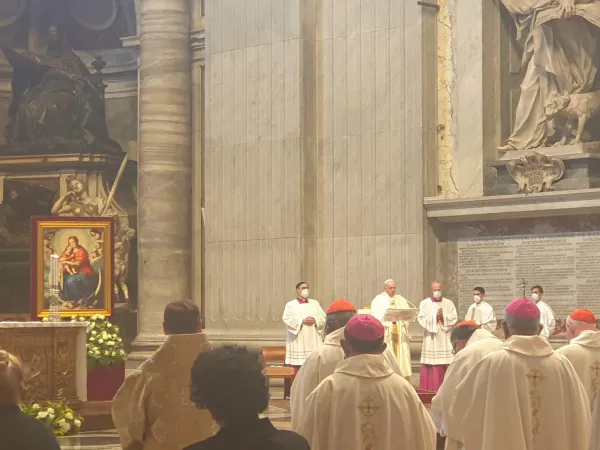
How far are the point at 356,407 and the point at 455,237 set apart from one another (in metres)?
10.6

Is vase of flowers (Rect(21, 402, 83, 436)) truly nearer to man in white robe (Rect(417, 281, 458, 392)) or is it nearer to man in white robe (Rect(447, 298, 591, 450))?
man in white robe (Rect(447, 298, 591, 450))

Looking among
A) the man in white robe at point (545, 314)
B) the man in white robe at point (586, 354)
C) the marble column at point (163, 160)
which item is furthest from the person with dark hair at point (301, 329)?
the man in white robe at point (586, 354)

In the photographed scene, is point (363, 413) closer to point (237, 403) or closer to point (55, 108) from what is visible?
point (237, 403)

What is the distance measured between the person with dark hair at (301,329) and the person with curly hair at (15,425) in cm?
1166

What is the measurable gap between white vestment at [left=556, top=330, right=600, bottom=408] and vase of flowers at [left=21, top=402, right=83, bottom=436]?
428 cm

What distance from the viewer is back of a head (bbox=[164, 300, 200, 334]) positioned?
220 inches

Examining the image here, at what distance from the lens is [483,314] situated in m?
15.4

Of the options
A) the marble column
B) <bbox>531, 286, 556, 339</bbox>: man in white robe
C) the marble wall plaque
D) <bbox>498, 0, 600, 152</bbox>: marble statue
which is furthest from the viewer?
the marble column

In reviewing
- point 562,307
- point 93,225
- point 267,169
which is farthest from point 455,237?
point 93,225

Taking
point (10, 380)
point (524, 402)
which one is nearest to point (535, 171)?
point (524, 402)

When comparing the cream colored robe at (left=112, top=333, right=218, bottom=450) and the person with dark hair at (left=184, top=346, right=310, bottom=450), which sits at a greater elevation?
the person with dark hair at (left=184, top=346, right=310, bottom=450)

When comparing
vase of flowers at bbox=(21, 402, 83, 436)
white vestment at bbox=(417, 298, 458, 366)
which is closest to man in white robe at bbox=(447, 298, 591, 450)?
vase of flowers at bbox=(21, 402, 83, 436)

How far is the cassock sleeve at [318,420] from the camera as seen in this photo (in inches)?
229

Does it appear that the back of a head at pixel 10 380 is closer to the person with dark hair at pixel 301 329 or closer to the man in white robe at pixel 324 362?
the man in white robe at pixel 324 362
